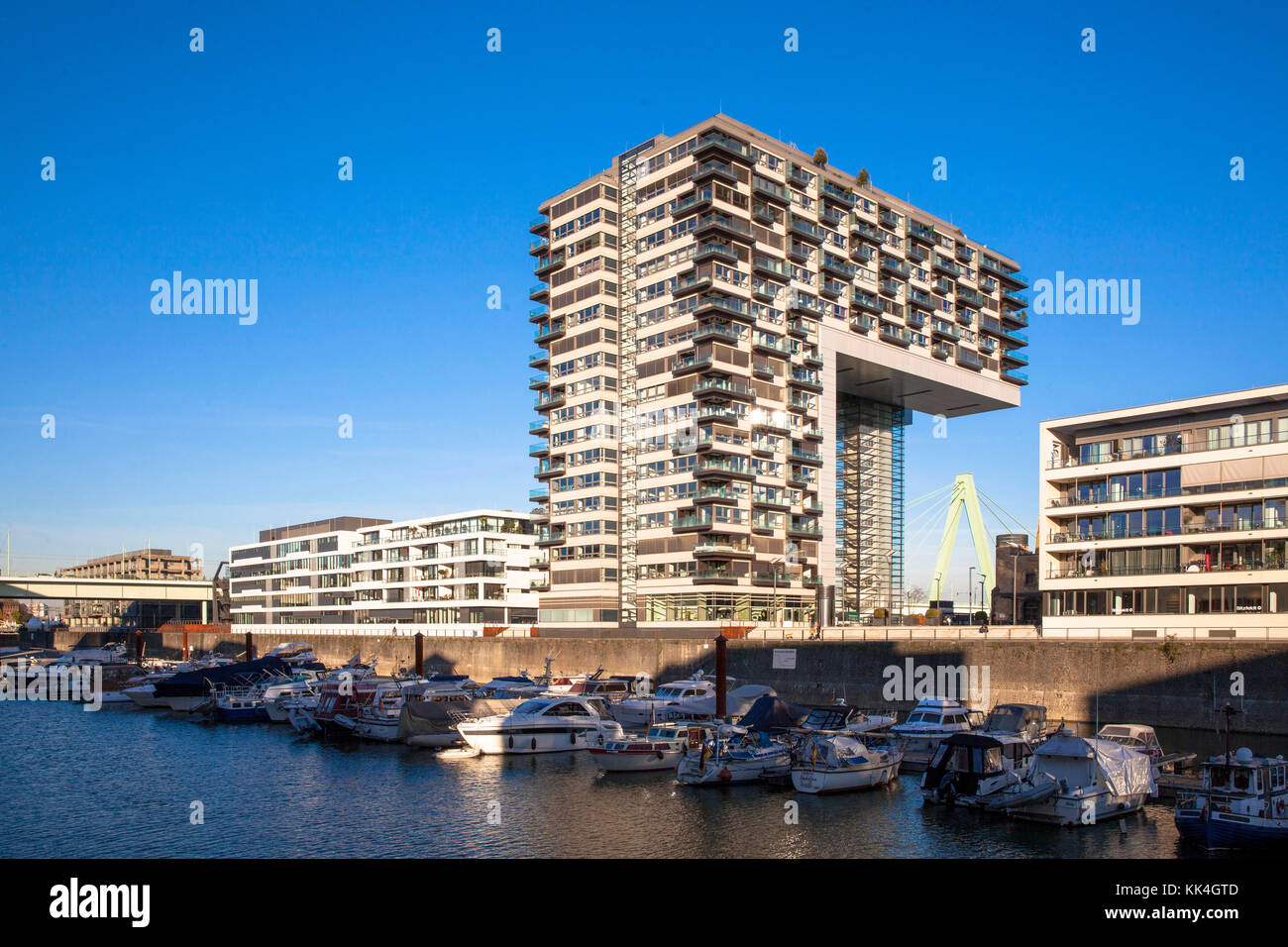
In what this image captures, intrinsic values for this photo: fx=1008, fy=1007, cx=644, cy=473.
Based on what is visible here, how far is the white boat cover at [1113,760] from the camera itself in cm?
3594

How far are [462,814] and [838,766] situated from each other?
50.3 feet

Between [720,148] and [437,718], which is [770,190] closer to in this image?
[720,148]

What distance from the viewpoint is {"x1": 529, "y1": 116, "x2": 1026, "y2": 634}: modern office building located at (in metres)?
110

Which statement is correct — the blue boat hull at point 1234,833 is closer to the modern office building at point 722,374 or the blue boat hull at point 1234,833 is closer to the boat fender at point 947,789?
the boat fender at point 947,789

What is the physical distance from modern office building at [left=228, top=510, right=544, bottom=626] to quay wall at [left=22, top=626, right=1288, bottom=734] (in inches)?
1754

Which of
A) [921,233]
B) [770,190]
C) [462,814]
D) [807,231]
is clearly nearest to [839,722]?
[462,814]

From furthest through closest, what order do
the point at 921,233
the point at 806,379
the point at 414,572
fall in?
the point at 414,572
the point at 921,233
the point at 806,379

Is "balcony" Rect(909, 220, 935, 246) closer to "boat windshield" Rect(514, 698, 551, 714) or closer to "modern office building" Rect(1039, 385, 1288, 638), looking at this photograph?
"modern office building" Rect(1039, 385, 1288, 638)

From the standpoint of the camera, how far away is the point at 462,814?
38.2m

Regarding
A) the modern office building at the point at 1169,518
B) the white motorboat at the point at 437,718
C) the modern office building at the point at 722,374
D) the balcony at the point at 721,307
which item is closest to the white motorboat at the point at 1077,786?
the white motorboat at the point at 437,718

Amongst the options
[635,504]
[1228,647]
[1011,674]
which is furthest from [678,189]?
[1228,647]
